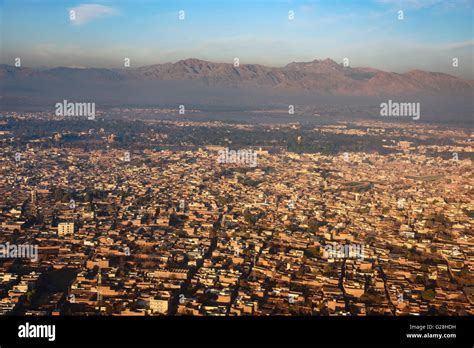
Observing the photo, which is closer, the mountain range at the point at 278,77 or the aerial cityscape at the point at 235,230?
the aerial cityscape at the point at 235,230

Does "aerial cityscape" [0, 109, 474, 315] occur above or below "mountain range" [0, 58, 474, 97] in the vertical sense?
below

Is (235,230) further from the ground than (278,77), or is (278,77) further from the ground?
(278,77)

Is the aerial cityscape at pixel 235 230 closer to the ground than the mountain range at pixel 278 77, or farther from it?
closer to the ground

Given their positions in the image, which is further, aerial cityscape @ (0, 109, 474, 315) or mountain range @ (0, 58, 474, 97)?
mountain range @ (0, 58, 474, 97)

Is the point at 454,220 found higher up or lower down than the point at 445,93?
lower down

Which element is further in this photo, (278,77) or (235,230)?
(278,77)

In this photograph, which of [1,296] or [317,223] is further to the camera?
[317,223]

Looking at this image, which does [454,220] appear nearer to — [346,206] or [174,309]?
[346,206]
